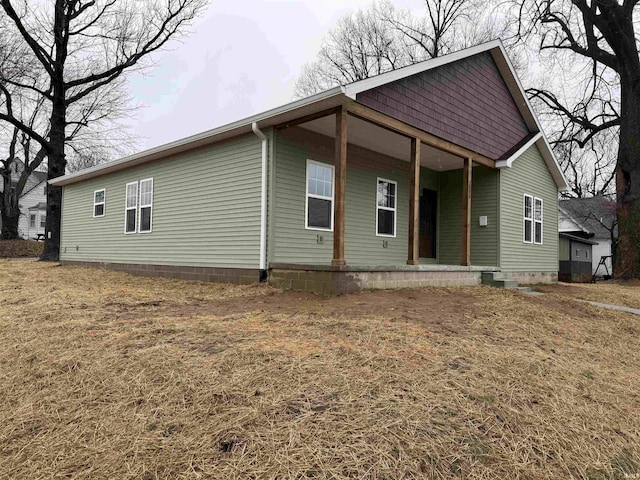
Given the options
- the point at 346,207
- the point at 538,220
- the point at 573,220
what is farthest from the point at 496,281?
the point at 573,220

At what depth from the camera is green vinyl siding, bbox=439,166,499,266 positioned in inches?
436

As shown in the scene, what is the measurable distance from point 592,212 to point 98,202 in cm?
2949

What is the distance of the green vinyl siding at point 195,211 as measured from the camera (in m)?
8.31

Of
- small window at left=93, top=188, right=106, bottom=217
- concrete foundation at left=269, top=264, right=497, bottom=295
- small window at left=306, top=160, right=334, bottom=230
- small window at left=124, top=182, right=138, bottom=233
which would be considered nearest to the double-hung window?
concrete foundation at left=269, top=264, right=497, bottom=295

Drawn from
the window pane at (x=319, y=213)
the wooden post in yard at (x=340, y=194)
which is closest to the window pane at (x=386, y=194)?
the window pane at (x=319, y=213)

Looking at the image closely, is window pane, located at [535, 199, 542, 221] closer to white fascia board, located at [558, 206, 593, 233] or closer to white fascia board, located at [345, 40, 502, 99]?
white fascia board, located at [345, 40, 502, 99]

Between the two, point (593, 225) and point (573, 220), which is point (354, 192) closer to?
point (573, 220)

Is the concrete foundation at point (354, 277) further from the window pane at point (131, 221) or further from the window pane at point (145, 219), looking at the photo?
the window pane at point (131, 221)

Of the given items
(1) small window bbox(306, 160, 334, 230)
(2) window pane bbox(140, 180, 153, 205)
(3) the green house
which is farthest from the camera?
(2) window pane bbox(140, 180, 153, 205)

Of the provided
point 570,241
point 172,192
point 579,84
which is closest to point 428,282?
point 172,192

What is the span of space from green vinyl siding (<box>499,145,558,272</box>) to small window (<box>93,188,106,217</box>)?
11.2m

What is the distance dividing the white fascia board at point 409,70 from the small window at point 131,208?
7300mm

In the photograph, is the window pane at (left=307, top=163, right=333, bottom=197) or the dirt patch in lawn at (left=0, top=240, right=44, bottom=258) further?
the dirt patch in lawn at (left=0, top=240, right=44, bottom=258)

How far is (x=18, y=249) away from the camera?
2172cm
